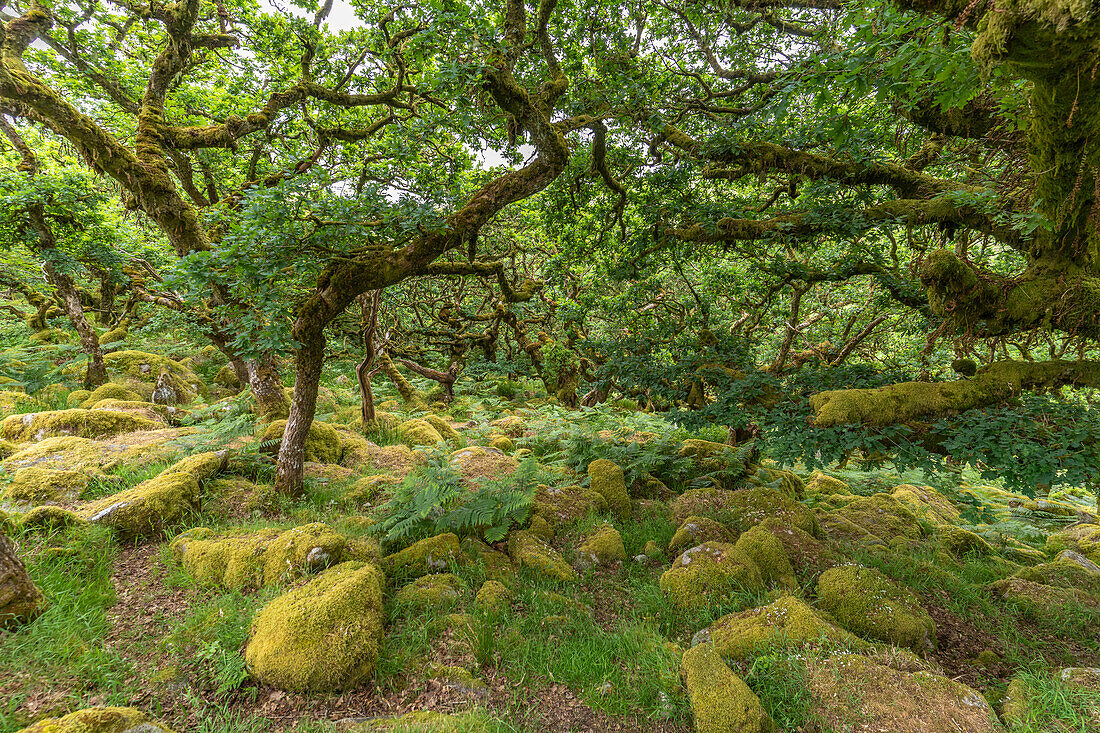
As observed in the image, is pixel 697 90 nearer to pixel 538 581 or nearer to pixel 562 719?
pixel 538 581

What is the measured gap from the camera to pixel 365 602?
3.37 m

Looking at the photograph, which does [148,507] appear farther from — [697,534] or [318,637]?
[697,534]

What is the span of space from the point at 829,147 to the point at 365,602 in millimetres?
8999

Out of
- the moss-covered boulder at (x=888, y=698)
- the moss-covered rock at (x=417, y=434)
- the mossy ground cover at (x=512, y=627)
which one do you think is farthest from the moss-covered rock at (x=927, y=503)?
the moss-covered rock at (x=417, y=434)

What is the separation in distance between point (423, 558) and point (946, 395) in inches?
257

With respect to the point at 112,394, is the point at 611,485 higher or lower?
lower

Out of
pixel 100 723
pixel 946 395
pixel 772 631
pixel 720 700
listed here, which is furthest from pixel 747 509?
pixel 100 723

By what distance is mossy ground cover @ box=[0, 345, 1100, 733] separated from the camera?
109 inches

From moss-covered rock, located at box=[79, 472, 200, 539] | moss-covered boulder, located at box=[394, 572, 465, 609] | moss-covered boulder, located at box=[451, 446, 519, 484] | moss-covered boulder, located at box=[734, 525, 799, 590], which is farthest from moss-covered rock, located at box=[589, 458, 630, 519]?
moss-covered rock, located at box=[79, 472, 200, 539]

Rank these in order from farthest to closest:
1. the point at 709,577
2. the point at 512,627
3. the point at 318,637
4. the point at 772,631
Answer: the point at 709,577, the point at 512,627, the point at 772,631, the point at 318,637

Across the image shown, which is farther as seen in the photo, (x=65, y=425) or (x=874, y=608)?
(x=65, y=425)

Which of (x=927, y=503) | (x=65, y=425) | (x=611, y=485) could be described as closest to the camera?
(x=611, y=485)

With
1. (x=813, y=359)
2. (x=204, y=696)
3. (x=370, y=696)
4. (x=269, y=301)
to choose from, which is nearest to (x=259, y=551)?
(x=204, y=696)

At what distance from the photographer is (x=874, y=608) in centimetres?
383
